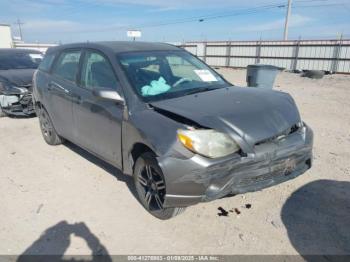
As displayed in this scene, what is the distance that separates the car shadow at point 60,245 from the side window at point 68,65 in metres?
2.15

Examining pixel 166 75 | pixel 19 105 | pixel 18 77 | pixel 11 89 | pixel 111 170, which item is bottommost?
pixel 111 170

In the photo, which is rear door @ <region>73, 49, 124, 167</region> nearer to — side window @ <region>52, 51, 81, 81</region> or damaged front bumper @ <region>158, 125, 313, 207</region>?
side window @ <region>52, 51, 81, 81</region>

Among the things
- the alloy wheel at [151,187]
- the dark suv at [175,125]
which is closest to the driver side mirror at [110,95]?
the dark suv at [175,125]

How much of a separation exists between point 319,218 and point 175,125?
1.82 metres

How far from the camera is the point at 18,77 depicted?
306 inches

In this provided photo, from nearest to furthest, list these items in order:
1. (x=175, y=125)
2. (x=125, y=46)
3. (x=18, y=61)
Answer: (x=175, y=125) < (x=125, y=46) < (x=18, y=61)

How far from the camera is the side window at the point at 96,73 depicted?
3.76 meters

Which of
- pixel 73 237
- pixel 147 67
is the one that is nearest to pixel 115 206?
pixel 73 237

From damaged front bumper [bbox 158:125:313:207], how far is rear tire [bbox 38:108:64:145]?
333 cm

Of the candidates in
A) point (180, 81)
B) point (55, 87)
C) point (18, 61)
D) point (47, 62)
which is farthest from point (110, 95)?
point (18, 61)

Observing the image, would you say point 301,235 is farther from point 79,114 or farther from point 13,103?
point 13,103

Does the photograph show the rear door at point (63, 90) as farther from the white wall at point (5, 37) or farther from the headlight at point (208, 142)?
the white wall at point (5, 37)

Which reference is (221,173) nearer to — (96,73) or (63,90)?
(96,73)

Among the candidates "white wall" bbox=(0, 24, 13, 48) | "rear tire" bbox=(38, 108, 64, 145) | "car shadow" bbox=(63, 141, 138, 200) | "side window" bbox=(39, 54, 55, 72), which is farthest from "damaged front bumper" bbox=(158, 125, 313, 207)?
"white wall" bbox=(0, 24, 13, 48)
